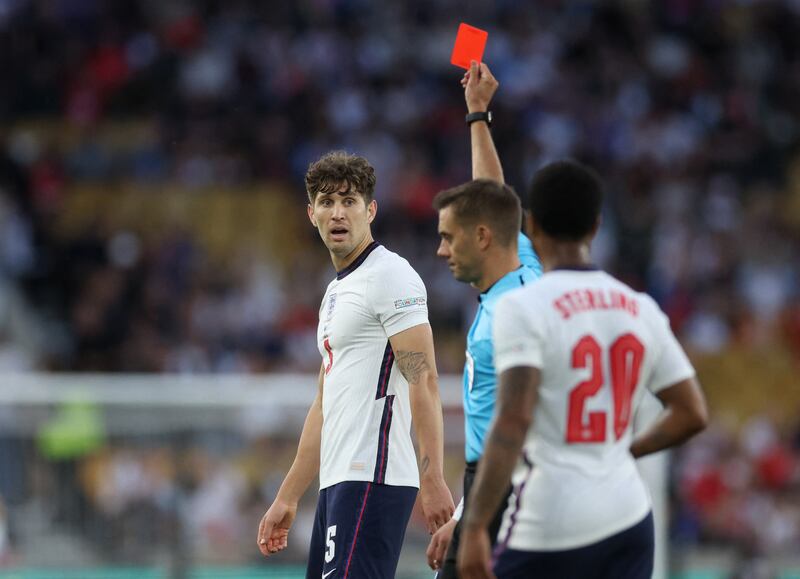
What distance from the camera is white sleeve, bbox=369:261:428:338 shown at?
560 cm

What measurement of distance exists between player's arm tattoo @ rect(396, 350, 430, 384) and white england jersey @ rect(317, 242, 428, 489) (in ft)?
0.24

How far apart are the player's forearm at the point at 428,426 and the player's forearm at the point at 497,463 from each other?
1.40 meters

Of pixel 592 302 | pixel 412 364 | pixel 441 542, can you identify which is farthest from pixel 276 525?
pixel 592 302

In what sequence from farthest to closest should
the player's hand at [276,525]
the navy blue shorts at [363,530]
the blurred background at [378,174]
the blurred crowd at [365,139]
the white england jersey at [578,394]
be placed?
the blurred crowd at [365,139], the blurred background at [378,174], the player's hand at [276,525], the navy blue shorts at [363,530], the white england jersey at [578,394]

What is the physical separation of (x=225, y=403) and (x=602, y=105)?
915 cm

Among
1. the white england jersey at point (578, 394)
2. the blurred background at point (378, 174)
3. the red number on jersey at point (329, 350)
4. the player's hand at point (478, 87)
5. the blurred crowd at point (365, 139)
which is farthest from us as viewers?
the blurred crowd at point (365, 139)

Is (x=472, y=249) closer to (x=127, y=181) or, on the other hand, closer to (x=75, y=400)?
(x=75, y=400)

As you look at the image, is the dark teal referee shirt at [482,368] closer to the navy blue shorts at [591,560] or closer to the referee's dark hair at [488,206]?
the referee's dark hair at [488,206]

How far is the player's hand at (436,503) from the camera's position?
539cm

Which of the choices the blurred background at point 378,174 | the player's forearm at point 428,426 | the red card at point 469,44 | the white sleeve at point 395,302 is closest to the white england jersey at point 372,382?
the white sleeve at point 395,302

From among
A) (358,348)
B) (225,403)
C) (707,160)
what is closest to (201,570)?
(225,403)

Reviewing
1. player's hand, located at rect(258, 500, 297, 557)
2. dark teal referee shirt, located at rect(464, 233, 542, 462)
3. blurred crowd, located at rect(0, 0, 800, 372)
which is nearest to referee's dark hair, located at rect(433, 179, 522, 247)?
dark teal referee shirt, located at rect(464, 233, 542, 462)

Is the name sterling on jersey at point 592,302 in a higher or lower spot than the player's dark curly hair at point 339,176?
lower

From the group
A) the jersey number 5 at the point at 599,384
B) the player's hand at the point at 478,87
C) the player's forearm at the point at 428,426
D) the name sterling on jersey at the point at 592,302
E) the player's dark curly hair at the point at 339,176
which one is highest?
the player's hand at the point at 478,87
